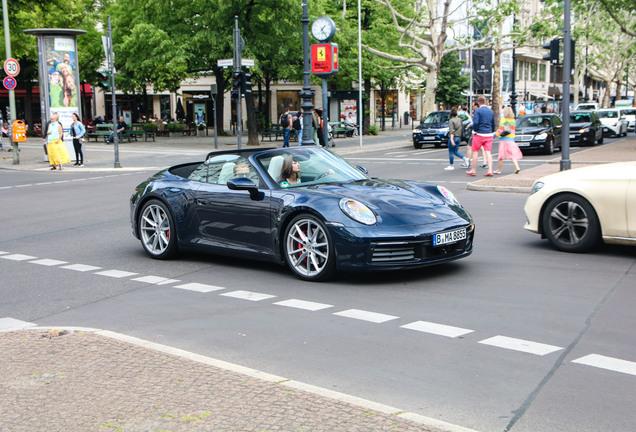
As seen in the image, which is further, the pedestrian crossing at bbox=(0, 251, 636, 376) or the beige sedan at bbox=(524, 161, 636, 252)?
the beige sedan at bbox=(524, 161, 636, 252)

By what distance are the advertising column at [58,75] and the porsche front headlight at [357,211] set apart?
24.6m

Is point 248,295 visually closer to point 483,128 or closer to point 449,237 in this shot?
point 449,237

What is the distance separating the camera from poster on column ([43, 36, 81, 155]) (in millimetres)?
29891

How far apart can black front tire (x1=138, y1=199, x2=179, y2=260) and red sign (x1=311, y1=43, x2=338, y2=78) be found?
17.4 meters

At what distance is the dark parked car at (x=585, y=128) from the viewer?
32812mm

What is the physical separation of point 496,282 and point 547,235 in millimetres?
1999

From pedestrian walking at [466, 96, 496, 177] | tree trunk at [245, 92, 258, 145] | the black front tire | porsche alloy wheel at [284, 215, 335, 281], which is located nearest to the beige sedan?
porsche alloy wheel at [284, 215, 335, 281]

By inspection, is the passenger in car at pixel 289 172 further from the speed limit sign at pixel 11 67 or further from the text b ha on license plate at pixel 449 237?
the speed limit sign at pixel 11 67

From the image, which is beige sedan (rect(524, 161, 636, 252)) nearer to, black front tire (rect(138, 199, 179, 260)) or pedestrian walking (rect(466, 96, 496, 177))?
black front tire (rect(138, 199, 179, 260))

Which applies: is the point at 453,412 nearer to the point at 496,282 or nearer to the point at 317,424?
the point at 317,424

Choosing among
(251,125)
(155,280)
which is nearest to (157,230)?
(155,280)

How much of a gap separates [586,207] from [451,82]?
64.1m

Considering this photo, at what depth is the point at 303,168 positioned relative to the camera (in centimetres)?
849

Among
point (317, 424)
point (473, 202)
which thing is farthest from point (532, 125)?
point (317, 424)
